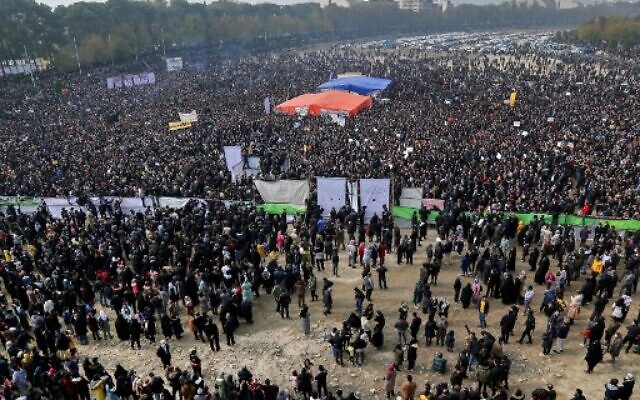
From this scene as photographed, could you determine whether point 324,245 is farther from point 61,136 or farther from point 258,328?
point 61,136

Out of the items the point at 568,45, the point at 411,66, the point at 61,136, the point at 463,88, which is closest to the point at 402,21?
the point at 568,45

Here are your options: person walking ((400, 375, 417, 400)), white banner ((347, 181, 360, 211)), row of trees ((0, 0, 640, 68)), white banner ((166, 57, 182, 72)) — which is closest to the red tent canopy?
white banner ((347, 181, 360, 211))

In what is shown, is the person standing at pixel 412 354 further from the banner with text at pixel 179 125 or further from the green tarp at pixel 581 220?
the banner with text at pixel 179 125

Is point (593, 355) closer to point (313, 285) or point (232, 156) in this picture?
point (313, 285)

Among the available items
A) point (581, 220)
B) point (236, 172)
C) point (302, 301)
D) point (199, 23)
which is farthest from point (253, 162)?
point (199, 23)

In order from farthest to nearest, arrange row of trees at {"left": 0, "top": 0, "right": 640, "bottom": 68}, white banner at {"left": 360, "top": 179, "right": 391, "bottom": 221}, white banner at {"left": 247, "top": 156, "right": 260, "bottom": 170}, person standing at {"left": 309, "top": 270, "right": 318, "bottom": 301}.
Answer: row of trees at {"left": 0, "top": 0, "right": 640, "bottom": 68} < white banner at {"left": 247, "top": 156, "right": 260, "bottom": 170} < white banner at {"left": 360, "top": 179, "right": 391, "bottom": 221} < person standing at {"left": 309, "top": 270, "right": 318, "bottom": 301}

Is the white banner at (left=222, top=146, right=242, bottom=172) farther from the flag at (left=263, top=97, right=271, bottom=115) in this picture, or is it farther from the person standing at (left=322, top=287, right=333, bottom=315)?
the flag at (left=263, top=97, right=271, bottom=115)
